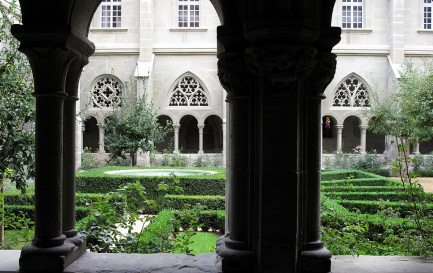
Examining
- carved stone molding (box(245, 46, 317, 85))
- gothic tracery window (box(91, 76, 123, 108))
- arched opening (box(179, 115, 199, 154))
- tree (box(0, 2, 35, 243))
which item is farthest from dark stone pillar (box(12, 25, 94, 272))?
arched opening (box(179, 115, 199, 154))

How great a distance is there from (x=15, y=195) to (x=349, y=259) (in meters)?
6.50

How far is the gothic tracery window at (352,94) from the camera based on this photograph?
18781mm

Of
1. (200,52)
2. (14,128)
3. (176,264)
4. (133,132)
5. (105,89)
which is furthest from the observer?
(105,89)

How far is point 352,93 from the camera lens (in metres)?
18.9

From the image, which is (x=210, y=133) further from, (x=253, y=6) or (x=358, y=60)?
(x=253, y=6)

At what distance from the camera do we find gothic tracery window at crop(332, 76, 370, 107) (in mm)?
18781

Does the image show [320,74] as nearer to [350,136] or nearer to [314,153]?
[314,153]

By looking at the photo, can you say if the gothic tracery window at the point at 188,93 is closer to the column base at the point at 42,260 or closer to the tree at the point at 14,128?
the tree at the point at 14,128

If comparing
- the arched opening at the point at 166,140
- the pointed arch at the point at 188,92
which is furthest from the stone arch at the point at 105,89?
the arched opening at the point at 166,140

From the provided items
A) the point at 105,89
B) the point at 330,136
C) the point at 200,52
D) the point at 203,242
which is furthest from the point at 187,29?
the point at 203,242

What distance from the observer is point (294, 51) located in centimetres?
215

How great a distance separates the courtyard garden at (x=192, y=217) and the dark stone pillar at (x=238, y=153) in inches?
36.0

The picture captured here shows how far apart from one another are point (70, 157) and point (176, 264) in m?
0.88

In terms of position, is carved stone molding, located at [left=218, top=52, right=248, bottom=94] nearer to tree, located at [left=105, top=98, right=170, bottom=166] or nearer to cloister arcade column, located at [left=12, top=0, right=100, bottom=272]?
cloister arcade column, located at [left=12, top=0, right=100, bottom=272]
